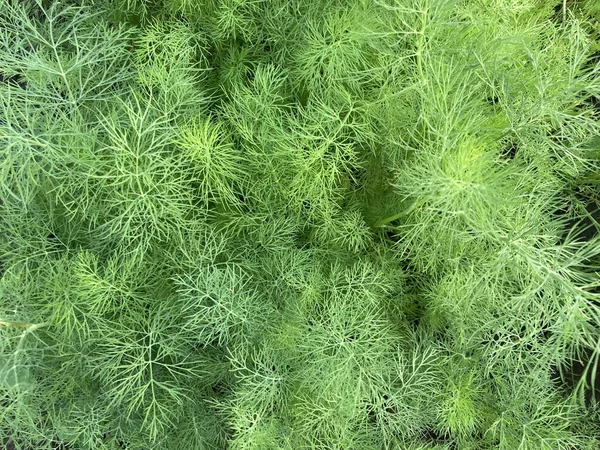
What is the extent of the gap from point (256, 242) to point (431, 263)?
1.79ft

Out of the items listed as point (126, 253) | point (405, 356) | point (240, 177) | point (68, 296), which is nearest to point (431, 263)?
point (405, 356)

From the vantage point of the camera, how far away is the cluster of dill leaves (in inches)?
52.9

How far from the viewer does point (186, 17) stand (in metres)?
1.62

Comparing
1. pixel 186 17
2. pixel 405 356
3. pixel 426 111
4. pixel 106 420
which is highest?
pixel 426 111

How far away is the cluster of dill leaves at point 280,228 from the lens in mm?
1343

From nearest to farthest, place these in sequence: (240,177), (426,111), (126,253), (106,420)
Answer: (426,111) → (126,253) → (240,177) → (106,420)

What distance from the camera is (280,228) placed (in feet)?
5.12

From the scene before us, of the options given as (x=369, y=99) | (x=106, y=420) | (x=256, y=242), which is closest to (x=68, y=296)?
(x=106, y=420)

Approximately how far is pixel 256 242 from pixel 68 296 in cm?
57

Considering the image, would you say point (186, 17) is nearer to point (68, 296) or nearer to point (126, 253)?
point (126, 253)

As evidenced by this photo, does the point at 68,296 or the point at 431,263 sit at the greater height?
the point at 431,263

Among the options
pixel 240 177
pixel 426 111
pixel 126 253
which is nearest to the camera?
pixel 426 111

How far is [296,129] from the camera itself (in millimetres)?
1509

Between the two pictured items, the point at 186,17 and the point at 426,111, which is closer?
the point at 426,111
